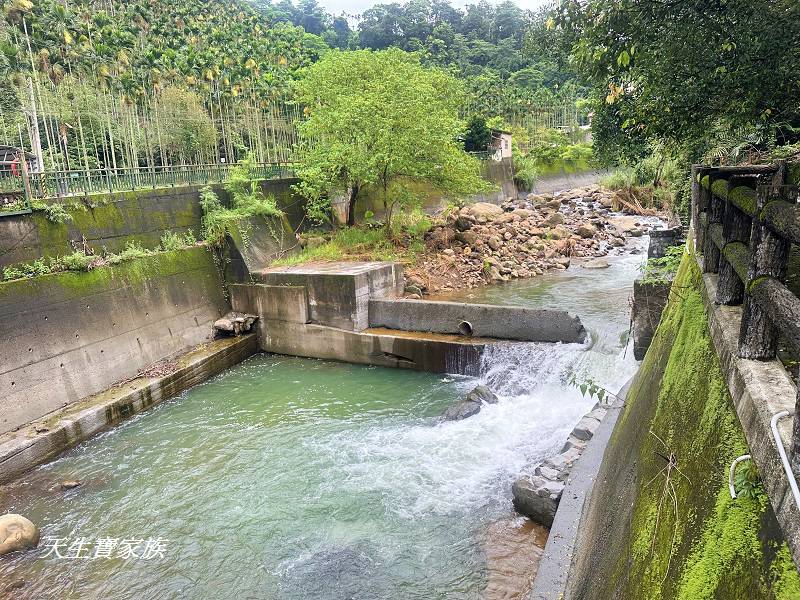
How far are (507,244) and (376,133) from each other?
6.98 m

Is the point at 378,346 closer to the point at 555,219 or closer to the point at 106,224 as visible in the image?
the point at 106,224

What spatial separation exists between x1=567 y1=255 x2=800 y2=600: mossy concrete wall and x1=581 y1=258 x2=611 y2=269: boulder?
15434mm

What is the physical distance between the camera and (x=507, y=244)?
20453 millimetres

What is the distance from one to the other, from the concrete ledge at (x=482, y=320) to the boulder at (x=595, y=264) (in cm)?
849

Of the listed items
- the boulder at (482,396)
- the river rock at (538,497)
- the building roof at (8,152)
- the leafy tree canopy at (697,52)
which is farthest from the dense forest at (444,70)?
the building roof at (8,152)

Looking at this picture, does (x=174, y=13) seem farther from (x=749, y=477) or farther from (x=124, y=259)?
(x=749, y=477)

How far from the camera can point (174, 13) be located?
48.6 m

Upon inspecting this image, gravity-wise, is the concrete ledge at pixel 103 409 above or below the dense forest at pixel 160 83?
below

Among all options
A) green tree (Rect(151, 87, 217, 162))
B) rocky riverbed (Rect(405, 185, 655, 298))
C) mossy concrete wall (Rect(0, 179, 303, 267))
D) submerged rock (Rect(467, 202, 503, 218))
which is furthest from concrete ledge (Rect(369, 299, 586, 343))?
green tree (Rect(151, 87, 217, 162))

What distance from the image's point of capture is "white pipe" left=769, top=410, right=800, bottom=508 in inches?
63.5

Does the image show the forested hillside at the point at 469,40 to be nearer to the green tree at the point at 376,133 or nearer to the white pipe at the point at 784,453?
the green tree at the point at 376,133

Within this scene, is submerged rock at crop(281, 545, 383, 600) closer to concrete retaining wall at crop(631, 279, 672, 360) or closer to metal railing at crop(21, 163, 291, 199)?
concrete retaining wall at crop(631, 279, 672, 360)

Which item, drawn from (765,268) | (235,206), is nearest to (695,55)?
(765,268)

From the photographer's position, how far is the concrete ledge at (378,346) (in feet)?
40.4
